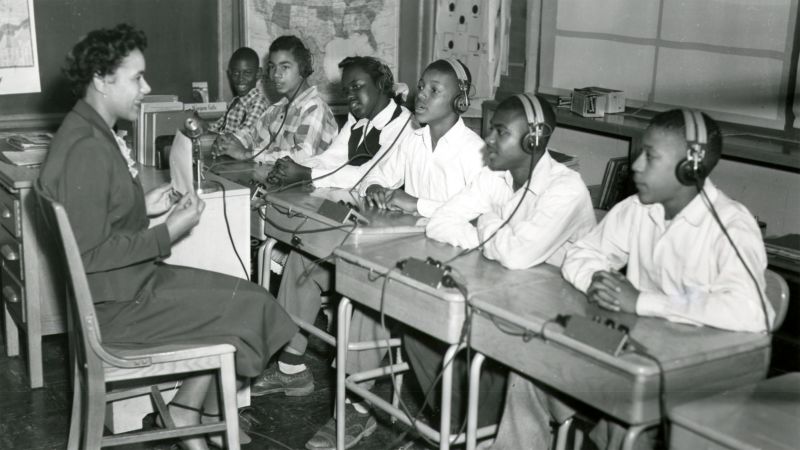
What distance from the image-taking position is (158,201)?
2.69m

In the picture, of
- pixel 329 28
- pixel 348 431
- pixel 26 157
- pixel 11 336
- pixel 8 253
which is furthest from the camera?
pixel 329 28

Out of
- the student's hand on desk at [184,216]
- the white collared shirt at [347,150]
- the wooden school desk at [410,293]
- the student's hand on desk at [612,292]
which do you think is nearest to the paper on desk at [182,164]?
the student's hand on desk at [184,216]

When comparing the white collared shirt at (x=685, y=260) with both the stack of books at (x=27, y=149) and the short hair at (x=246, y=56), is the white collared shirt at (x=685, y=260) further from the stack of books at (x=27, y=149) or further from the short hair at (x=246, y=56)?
the short hair at (x=246, y=56)

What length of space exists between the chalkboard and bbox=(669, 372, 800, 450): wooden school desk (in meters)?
3.46

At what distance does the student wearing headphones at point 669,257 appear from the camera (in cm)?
203

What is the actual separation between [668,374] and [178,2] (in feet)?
11.4

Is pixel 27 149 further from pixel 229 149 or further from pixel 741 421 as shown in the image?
pixel 741 421

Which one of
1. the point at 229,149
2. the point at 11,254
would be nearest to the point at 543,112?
the point at 229,149

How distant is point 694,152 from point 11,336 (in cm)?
270

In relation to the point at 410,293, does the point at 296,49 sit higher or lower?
higher

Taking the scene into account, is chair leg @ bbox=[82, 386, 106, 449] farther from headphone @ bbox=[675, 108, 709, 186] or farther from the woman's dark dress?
headphone @ bbox=[675, 108, 709, 186]

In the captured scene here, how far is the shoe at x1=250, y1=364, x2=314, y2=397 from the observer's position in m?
3.24

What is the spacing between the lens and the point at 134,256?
2.24m

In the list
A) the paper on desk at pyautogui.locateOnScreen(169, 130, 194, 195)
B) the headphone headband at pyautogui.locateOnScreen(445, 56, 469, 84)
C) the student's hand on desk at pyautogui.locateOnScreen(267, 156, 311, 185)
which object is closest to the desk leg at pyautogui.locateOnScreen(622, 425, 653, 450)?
the paper on desk at pyautogui.locateOnScreen(169, 130, 194, 195)
